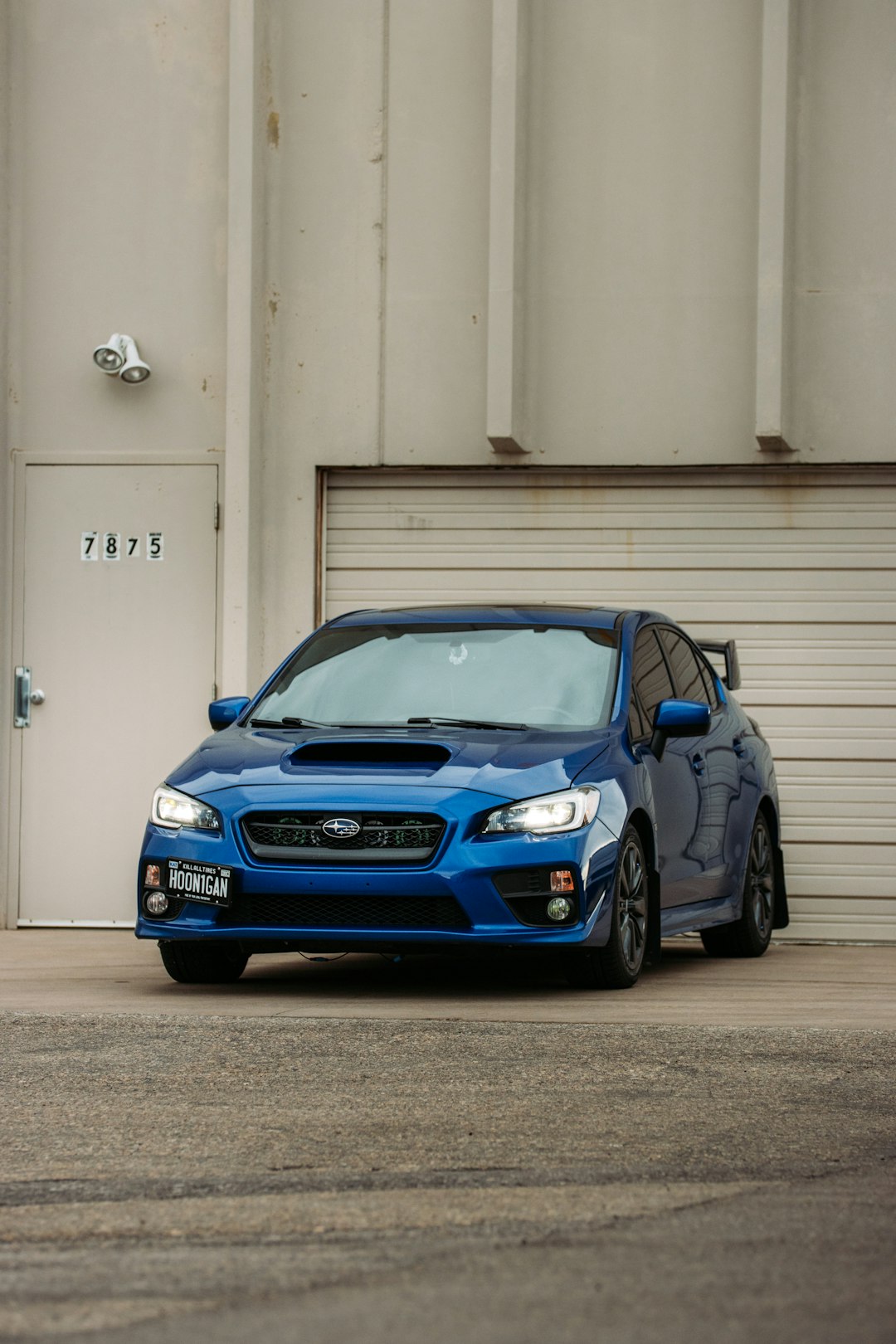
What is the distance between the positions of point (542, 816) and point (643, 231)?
5982 mm

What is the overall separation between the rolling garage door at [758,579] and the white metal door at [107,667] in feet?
3.13

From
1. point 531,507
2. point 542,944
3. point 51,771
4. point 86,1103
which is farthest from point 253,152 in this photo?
point 86,1103

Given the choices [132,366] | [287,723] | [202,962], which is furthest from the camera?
[132,366]

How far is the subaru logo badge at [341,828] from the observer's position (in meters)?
8.22

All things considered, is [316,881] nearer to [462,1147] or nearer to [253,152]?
[462,1147]

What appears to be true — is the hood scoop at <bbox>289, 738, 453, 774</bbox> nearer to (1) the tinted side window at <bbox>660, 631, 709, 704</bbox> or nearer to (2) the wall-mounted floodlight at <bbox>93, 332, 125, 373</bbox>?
(1) the tinted side window at <bbox>660, 631, 709, 704</bbox>

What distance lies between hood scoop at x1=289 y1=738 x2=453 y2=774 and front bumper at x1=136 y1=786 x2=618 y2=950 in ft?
0.81

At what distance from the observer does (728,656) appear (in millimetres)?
11570

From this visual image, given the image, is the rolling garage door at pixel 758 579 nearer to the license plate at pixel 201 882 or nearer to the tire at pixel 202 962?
the tire at pixel 202 962

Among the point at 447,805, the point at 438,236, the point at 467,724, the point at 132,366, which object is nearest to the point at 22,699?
the point at 132,366

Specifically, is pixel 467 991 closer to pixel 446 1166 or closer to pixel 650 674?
pixel 650 674

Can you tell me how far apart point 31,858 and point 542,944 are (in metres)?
5.94

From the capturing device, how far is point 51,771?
43.7ft

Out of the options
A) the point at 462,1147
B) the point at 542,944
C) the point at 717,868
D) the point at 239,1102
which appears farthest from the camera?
the point at 717,868
